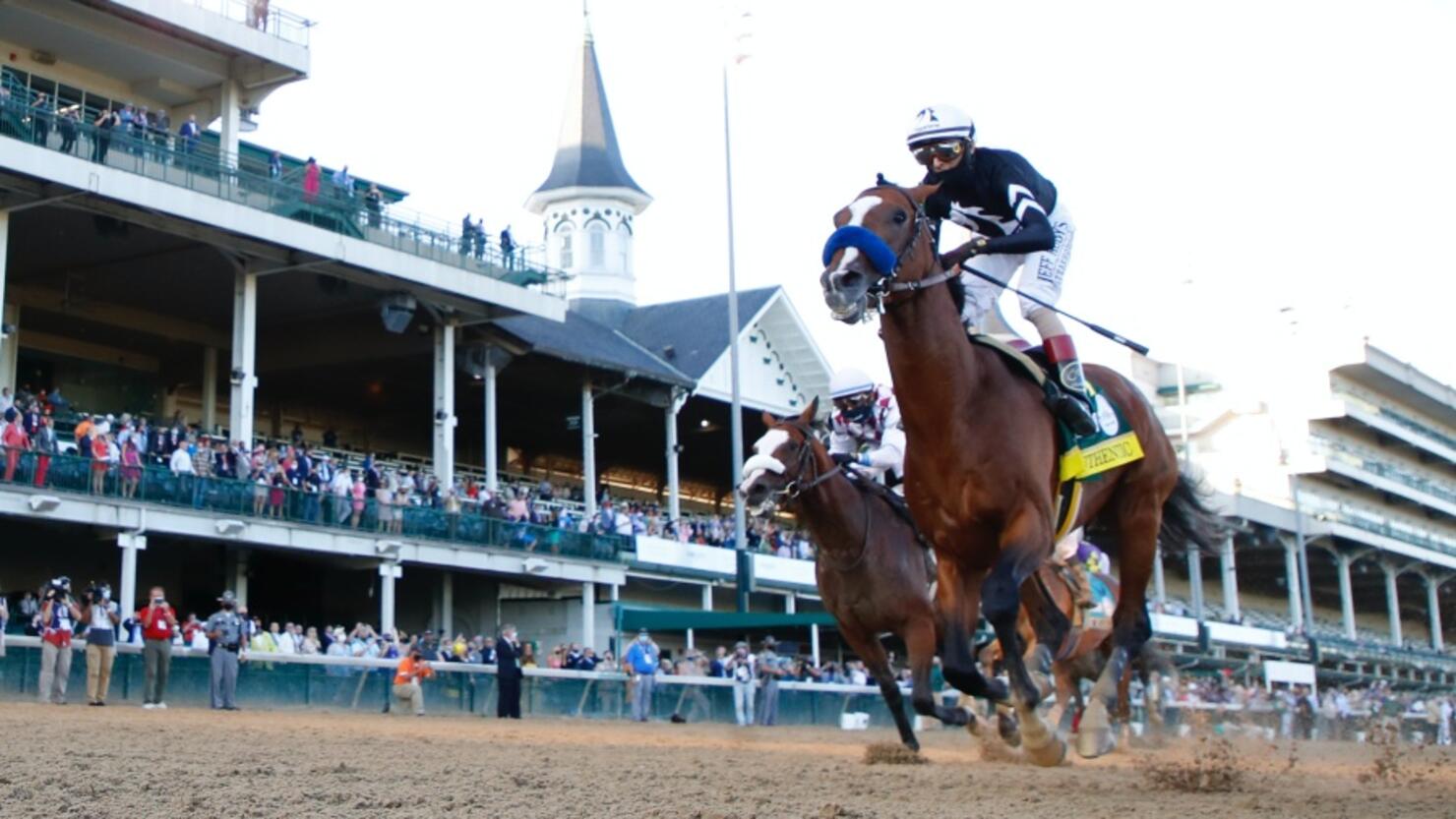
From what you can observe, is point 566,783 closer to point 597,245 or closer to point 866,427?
point 866,427

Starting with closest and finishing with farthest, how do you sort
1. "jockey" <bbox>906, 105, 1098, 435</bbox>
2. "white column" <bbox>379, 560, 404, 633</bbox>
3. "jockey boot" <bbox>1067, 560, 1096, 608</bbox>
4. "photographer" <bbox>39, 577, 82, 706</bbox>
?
"jockey" <bbox>906, 105, 1098, 435</bbox>
"jockey boot" <bbox>1067, 560, 1096, 608</bbox>
"photographer" <bbox>39, 577, 82, 706</bbox>
"white column" <bbox>379, 560, 404, 633</bbox>

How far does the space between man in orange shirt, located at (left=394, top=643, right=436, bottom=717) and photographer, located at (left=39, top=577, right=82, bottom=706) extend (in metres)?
4.96

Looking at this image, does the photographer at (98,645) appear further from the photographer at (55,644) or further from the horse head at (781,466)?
the horse head at (781,466)

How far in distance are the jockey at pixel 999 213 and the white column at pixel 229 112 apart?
25.3m

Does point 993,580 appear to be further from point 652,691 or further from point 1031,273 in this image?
point 652,691

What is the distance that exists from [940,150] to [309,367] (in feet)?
100

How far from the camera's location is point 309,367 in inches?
1476

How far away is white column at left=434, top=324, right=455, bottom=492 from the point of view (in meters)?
33.4

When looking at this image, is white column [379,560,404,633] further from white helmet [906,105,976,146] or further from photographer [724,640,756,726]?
white helmet [906,105,976,146]

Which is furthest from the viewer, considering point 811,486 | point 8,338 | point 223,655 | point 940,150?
point 8,338

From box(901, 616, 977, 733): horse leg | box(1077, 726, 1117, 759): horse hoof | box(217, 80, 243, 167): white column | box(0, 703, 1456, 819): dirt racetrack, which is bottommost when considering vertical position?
box(0, 703, 1456, 819): dirt racetrack

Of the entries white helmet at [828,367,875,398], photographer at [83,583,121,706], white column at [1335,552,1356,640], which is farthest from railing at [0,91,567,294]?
white column at [1335,552,1356,640]

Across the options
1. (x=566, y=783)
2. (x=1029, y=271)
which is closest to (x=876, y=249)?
(x=1029, y=271)

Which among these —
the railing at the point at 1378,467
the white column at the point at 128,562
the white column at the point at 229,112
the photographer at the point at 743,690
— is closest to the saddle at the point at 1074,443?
the photographer at the point at 743,690
